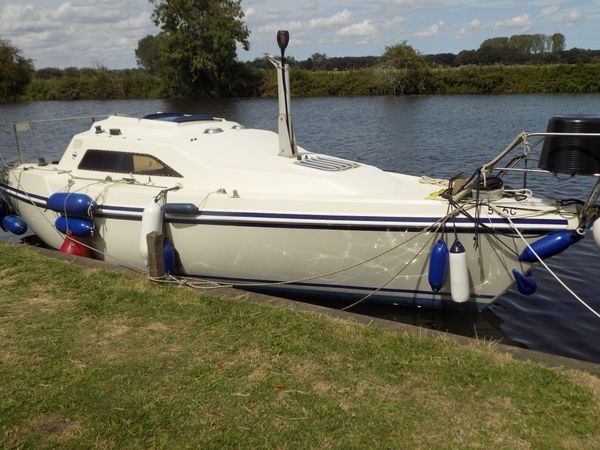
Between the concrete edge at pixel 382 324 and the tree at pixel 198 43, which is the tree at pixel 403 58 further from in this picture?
the concrete edge at pixel 382 324

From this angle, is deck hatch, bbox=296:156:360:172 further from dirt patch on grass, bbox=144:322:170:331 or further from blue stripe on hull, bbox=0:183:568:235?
dirt patch on grass, bbox=144:322:170:331

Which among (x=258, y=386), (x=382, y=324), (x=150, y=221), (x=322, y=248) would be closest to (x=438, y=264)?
(x=382, y=324)

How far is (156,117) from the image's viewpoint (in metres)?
9.02

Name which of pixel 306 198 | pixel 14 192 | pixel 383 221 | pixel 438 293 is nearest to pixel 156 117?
pixel 14 192

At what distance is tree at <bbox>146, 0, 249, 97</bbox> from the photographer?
2041 inches

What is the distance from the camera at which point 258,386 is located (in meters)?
4.44

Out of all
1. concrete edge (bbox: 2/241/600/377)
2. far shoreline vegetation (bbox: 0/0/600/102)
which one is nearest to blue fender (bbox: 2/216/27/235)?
concrete edge (bbox: 2/241/600/377)

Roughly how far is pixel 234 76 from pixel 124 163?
4812 centimetres

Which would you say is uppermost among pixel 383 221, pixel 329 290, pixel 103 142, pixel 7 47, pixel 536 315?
pixel 7 47

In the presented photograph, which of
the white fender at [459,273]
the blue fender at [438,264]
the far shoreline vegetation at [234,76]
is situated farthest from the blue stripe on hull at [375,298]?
the far shoreline vegetation at [234,76]

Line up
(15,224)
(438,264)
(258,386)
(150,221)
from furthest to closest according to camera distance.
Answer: (15,224), (150,221), (438,264), (258,386)

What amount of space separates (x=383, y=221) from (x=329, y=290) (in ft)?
4.17

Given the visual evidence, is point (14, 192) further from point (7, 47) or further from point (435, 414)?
point (7, 47)

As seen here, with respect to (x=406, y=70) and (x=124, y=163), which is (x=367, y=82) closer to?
(x=406, y=70)
